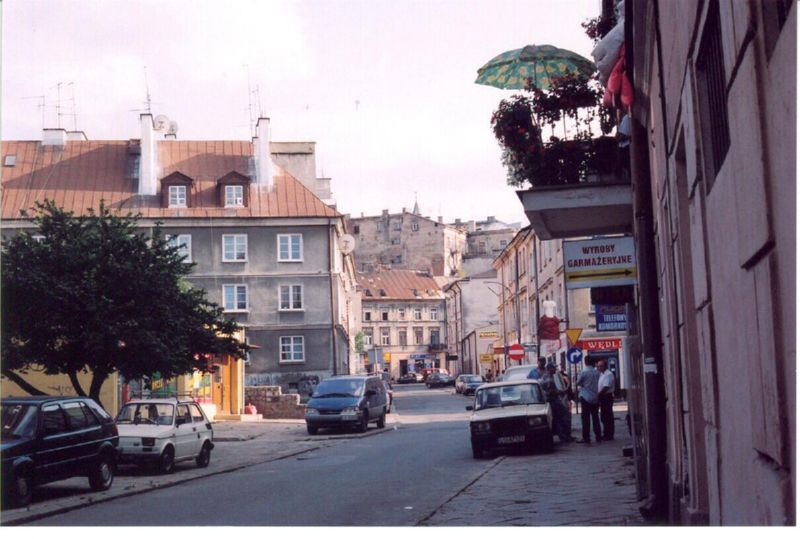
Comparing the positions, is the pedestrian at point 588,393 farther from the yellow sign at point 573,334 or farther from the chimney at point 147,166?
the chimney at point 147,166

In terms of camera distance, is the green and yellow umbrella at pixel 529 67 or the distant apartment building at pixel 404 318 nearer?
the green and yellow umbrella at pixel 529 67

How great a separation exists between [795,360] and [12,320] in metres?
19.7

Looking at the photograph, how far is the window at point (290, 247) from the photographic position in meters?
51.8

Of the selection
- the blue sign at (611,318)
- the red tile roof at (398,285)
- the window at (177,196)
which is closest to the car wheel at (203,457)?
the blue sign at (611,318)

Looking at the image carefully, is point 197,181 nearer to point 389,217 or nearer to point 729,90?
point 729,90

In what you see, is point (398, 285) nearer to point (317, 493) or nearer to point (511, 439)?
point (511, 439)

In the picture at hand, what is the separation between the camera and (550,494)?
13.6m

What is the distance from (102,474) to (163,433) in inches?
131

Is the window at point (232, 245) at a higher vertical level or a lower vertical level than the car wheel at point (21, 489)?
higher

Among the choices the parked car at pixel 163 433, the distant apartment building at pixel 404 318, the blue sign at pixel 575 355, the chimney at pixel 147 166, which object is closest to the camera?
the parked car at pixel 163 433

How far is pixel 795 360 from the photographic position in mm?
3404

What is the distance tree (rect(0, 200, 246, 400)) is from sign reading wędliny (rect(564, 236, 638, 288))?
31.9ft

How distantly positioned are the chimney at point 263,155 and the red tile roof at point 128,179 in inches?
16.4
